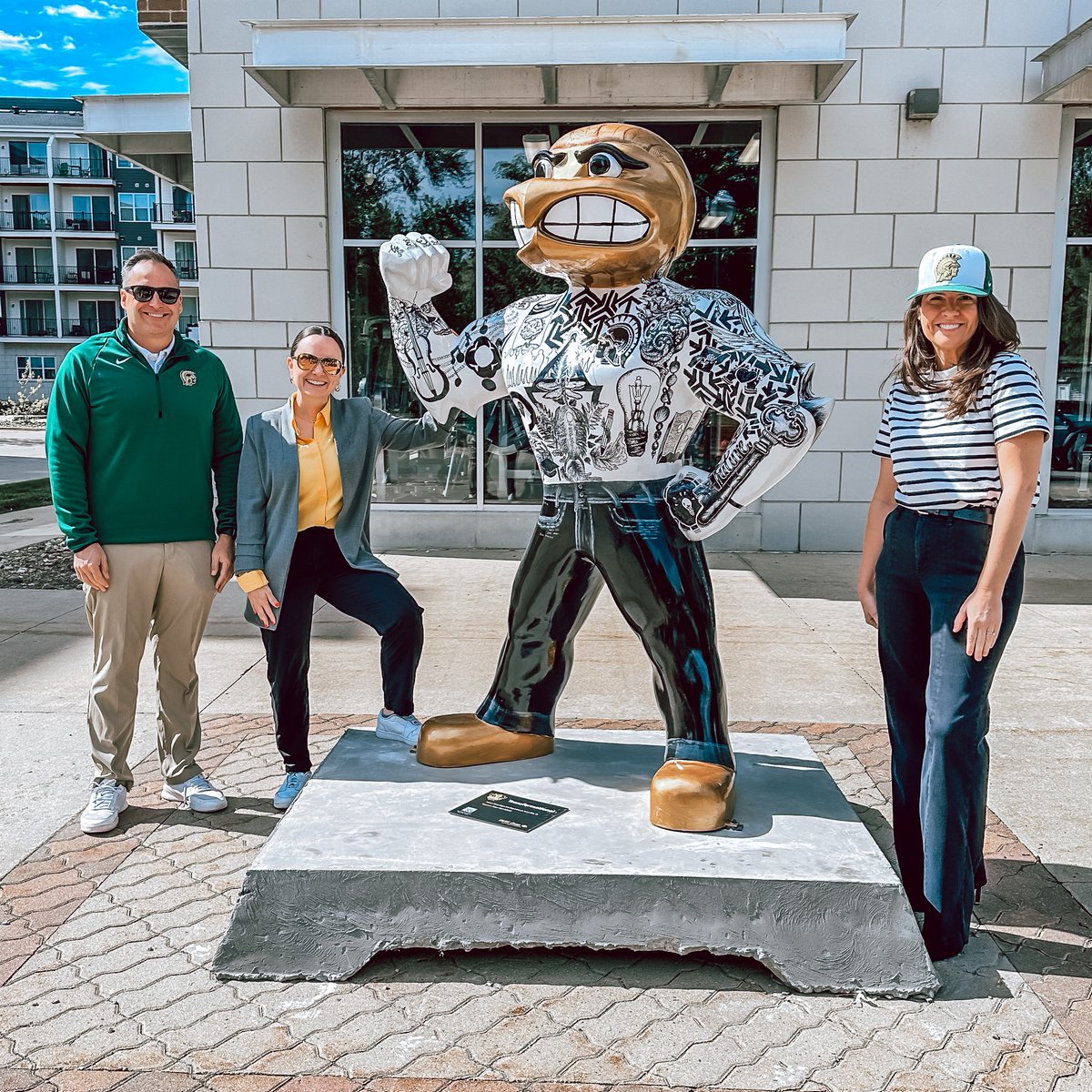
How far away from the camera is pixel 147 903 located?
3053 mm

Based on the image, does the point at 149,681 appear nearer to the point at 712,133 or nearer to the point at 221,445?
the point at 221,445

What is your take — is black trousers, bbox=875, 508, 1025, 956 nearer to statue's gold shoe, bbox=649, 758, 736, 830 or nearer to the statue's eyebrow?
statue's gold shoe, bbox=649, 758, 736, 830

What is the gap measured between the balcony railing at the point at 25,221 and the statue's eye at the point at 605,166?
183ft

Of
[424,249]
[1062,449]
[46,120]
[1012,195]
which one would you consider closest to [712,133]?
[1012,195]

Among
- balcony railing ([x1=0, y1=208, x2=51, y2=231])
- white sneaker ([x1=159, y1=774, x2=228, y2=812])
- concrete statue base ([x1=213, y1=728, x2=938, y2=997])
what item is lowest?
white sneaker ([x1=159, y1=774, x2=228, y2=812])

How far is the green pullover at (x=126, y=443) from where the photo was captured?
11.2 ft

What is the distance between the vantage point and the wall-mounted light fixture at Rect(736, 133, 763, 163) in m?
8.42

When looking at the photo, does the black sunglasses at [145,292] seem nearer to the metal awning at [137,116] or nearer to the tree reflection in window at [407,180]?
the tree reflection in window at [407,180]

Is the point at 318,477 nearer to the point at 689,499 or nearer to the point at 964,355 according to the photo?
the point at 689,499

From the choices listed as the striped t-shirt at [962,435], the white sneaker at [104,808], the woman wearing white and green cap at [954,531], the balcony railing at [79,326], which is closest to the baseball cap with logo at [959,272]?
the woman wearing white and green cap at [954,531]

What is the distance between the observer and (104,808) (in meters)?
3.57

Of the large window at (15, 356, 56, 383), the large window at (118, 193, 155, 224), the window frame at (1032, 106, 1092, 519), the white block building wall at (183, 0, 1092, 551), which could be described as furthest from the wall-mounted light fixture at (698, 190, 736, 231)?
the large window at (118, 193, 155, 224)

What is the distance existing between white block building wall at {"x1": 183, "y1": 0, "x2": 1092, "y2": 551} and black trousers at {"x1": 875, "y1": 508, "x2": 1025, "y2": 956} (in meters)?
5.69

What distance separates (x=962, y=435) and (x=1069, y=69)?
21.0ft
